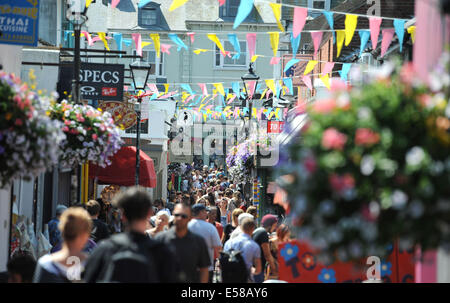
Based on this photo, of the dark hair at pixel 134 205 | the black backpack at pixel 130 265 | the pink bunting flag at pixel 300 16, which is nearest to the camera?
the black backpack at pixel 130 265

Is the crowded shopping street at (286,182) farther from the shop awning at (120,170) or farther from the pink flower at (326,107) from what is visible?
the shop awning at (120,170)

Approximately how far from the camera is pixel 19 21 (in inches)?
396

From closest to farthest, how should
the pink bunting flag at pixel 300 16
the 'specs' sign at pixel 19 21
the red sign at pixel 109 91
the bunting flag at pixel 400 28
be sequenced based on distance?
the 'specs' sign at pixel 19 21 → the bunting flag at pixel 400 28 → the pink bunting flag at pixel 300 16 → the red sign at pixel 109 91

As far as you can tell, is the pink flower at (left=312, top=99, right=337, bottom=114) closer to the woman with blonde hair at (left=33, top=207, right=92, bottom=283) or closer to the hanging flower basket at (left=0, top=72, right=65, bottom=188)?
the woman with blonde hair at (left=33, top=207, right=92, bottom=283)

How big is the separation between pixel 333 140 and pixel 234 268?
5.25 metres

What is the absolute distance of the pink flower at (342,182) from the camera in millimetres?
4066

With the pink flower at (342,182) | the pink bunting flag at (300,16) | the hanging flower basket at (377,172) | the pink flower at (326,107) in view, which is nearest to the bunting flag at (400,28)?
the pink bunting flag at (300,16)

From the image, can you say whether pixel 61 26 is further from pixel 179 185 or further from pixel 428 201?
pixel 179 185

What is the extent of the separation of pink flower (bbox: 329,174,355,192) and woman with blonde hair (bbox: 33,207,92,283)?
292 centimetres

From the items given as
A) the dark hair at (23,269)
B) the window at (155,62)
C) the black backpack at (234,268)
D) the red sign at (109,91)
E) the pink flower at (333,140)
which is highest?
the window at (155,62)

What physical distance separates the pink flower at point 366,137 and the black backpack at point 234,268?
5.17 metres

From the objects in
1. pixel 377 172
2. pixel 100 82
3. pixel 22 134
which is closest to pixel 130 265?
pixel 22 134

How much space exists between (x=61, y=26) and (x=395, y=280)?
498 inches

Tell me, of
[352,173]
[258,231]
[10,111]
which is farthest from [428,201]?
[258,231]
